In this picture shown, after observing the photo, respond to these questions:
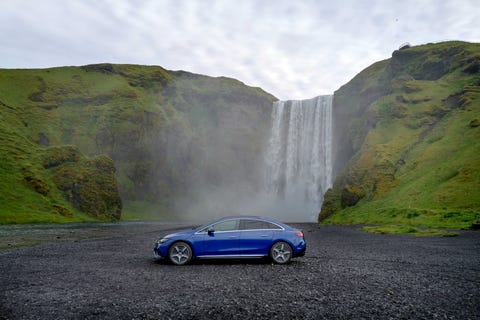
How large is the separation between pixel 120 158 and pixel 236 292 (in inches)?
3891

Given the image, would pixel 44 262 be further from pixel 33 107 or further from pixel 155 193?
pixel 33 107

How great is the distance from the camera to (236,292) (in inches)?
352

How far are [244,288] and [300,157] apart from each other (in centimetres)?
8140

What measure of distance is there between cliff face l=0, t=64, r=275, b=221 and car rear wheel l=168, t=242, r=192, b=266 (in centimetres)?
7208

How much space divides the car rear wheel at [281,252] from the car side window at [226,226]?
5.92 feet

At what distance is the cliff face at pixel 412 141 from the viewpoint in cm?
3909

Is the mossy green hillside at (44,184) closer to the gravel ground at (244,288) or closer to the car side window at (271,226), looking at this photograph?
the gravel ground at (244,288)

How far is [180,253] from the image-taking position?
13.3 m

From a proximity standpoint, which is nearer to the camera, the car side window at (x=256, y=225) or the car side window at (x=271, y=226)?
Answer: the car side window at (x=256, y=225)

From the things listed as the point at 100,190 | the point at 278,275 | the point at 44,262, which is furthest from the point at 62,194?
the point at 278,275

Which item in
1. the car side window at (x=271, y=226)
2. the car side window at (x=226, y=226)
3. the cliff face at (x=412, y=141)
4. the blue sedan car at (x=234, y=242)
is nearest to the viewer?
the blue sedan car at (x=234, y=242)

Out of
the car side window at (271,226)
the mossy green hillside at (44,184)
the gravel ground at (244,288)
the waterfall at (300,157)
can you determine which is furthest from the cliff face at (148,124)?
the car side window at (271,226)

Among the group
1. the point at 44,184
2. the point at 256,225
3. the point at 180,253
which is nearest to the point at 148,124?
the point at 44,184

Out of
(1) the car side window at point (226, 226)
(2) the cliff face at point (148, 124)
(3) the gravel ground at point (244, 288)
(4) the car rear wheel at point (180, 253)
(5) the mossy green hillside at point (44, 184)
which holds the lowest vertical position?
(3) the gravel ground at point (244, 288)
